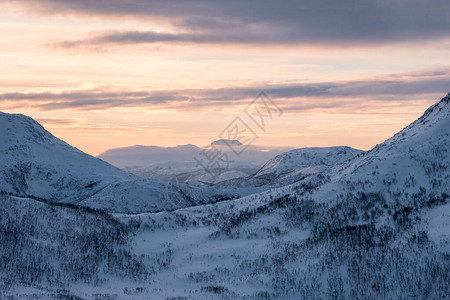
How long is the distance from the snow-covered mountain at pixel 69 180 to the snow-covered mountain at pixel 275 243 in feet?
87.2

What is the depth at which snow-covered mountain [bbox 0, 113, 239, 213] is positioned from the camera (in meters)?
90.1

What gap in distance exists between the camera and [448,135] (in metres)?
64.0

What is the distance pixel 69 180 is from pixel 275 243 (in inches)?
2690

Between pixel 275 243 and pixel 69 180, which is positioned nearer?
pixel 275 243

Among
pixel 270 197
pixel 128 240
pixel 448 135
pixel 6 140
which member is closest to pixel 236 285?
pixel 128 240

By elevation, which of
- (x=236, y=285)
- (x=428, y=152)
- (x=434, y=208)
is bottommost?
(x=236, y=285)

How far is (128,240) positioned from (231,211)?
16.0 meters

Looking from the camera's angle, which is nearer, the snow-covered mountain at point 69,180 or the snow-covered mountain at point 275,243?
the snow-covered mountain at point 275,243

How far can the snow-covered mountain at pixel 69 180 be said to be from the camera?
90.1 meters

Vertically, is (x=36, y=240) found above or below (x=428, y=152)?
below

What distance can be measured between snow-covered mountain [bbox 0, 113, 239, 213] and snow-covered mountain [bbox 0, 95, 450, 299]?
26592 millimetres

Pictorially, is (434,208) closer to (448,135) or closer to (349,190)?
(349,190)

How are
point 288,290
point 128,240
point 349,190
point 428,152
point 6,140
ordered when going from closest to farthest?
1. point 288,290
2. point 128,240
3. point 349,190
4. point 428,152
5. point 6,140

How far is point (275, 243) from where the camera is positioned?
4525 centimetres
